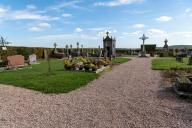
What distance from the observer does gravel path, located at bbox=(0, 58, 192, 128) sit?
20.4 feet

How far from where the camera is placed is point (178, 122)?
243 inches

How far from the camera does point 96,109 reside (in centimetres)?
752

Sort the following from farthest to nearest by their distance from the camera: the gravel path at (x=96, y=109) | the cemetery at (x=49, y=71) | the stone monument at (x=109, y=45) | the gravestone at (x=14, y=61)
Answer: the stone monument at (x=109, y=45), the gravestone at (x=14, y=61), the cemetery at (x=49, y=71), the gravel path at (x=96, y=109)

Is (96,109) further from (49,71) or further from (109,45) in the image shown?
(109,45)

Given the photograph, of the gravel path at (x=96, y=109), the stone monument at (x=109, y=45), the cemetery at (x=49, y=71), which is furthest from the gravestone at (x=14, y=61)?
the stone monument at (x=109, y=45)

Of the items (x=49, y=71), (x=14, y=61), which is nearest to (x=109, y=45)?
(x=14, y=61)

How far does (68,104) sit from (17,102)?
170cm

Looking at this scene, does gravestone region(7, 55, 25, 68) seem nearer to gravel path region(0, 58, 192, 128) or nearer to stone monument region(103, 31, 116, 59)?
gravel path region(0, 58, 192, 128)

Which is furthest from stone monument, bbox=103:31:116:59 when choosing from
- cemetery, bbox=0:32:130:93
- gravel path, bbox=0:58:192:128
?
gravel path, bbox=0:58:192:128

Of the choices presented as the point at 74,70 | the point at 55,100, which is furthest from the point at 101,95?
the point at 74,70

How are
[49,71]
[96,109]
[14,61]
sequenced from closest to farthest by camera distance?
[96,109], [49,71], [14,61]

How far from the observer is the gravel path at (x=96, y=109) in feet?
20.4

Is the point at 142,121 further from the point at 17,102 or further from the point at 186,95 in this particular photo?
the point at 17,102

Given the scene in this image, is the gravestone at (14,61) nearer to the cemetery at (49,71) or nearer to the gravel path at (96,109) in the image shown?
the cemetery at (49,71)
